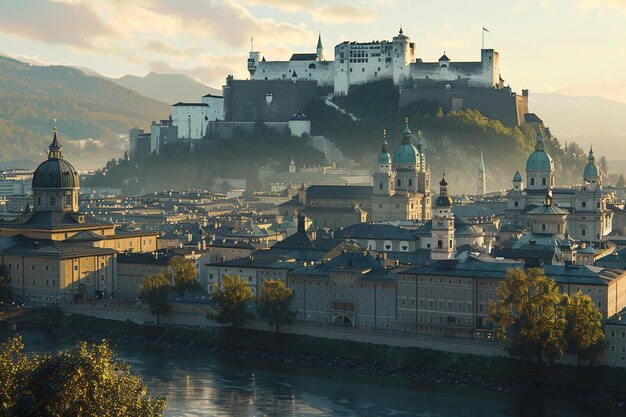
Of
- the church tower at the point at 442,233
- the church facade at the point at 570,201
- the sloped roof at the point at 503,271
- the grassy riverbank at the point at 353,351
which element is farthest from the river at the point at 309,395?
the church facade at the point at 570,201

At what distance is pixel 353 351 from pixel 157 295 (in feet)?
38.1

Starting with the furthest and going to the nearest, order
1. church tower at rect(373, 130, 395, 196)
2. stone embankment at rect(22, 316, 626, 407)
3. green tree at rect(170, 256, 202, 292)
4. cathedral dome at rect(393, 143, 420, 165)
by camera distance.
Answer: cathedral dome at rect(393, 143, 420, 165) < church tower at rect(373, 130, 395, 196) < green tree at rect(170, 256, 202, 292) < stone embankment at rect(22, 316, 626, 407)

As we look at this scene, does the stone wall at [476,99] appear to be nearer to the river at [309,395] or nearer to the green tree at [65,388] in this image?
the river at [309,395]

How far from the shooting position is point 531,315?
51594 mm

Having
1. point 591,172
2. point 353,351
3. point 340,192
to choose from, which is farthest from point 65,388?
point 340,192

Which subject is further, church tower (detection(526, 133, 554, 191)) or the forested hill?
the forested hill

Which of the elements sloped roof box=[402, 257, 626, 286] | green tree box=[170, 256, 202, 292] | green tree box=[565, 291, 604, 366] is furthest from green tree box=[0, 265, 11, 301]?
green tree box=[565, 291, 604, 366]

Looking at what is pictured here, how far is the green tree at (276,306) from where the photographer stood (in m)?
59.1

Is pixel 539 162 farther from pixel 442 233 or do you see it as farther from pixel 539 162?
pixel 442 233

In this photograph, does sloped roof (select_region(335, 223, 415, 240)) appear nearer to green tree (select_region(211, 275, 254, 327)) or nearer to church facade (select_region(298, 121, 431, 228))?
church facade (select_region(298, 121, 431, 228))

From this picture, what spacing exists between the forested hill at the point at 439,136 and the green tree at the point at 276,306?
204 feet

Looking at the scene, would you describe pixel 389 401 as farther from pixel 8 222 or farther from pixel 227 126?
pixel 227 126

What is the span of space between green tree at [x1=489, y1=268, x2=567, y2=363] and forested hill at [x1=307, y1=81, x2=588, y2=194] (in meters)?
67.8

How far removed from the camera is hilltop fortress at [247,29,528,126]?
12494cm
